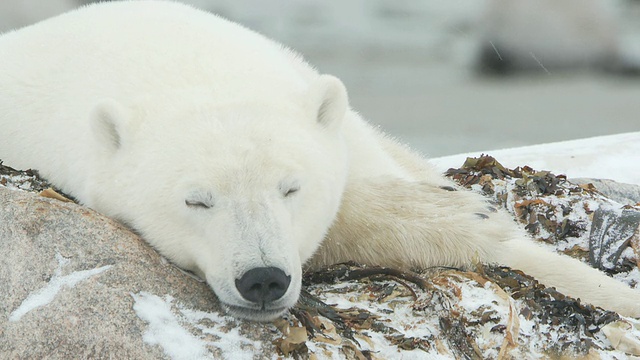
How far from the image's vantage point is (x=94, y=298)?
245 cm

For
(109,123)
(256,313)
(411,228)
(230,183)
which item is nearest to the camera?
(256,313)

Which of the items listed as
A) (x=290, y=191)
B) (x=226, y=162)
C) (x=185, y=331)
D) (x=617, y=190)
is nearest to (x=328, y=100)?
(x=290, y=191)

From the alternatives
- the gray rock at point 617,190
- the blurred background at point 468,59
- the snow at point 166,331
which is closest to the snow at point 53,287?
the snow at point 166,331

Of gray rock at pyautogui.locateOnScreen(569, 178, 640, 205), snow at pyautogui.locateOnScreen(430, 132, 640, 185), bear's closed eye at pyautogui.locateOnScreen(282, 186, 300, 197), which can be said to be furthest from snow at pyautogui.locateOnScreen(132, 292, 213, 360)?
snow at pyautogui.locateOnScreen(430, 132, 640, 185)

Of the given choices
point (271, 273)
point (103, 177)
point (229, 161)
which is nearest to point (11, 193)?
point (103, 177)

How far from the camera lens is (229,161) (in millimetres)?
2705

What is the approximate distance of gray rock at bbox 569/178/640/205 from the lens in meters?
5.12

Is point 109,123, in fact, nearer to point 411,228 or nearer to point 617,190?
point 411,228

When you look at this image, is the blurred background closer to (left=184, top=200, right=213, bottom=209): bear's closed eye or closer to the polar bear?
the polar bear

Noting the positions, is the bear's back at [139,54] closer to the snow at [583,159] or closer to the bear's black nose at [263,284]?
the bear's black nose at [263,284]

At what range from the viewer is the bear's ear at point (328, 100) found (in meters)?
3.24

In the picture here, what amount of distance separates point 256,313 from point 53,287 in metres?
A: 0.62

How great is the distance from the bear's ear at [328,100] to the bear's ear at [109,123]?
0.75 meters

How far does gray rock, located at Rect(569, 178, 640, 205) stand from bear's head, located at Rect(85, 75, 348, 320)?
8.32 ft
